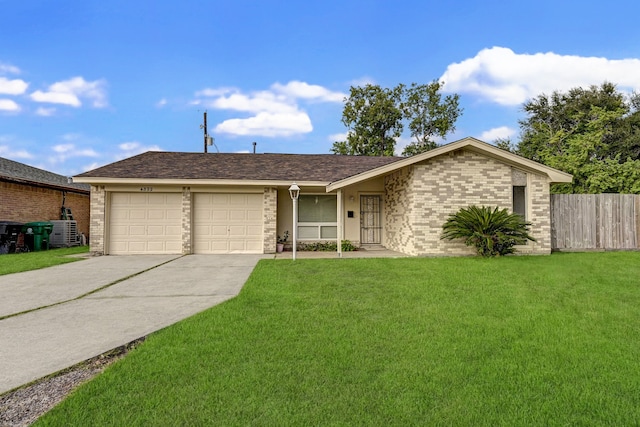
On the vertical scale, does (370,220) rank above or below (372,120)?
below

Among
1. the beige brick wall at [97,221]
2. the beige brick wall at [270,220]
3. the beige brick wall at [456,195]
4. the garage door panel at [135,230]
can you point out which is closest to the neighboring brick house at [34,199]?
the beige brick wall at [97,221]

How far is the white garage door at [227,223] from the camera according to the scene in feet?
38.6

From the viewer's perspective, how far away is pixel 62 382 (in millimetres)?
2797

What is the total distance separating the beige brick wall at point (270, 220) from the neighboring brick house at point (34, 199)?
10.1 meters

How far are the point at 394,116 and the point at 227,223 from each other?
2041 cm

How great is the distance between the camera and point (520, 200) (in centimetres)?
1040

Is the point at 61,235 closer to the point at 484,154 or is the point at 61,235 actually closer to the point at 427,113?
the point at 484,154

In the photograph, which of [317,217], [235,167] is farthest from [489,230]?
[235,167]

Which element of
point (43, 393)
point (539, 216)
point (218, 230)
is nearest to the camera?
point (43, 393)

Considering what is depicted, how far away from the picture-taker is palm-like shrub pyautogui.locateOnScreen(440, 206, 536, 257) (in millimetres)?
9305

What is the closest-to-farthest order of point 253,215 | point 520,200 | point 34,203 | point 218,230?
point 520,200
point 218,230
point 253,215
point 34,203

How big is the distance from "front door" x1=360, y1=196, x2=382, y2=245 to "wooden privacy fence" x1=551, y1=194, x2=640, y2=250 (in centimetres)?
566

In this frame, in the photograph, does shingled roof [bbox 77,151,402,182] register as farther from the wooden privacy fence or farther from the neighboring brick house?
the wooden privacy fence

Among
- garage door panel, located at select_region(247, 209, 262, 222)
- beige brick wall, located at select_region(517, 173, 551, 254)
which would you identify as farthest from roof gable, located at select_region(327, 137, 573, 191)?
garage door panel, located at select_region(247, 209, 262, 222)
